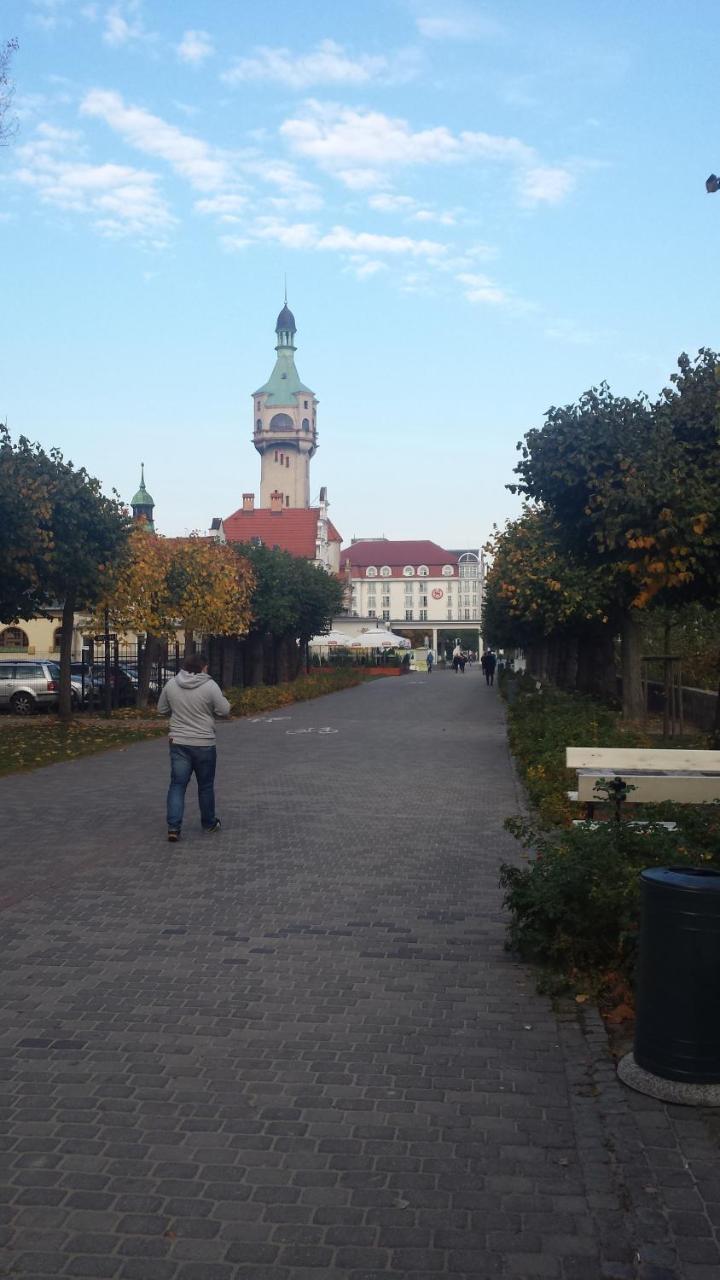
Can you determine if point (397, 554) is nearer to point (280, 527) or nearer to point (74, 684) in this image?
point (280, 527)

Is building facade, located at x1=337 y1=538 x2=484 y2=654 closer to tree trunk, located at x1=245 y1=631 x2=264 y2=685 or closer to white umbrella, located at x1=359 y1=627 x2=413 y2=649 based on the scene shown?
white umbrella, located at x1=359 y1=627 x2=413 y2=649

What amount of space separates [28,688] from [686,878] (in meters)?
27.6

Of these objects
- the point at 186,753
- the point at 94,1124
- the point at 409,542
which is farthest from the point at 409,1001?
the point at 409,542

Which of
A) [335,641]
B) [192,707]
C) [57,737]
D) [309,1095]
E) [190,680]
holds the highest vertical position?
[335,641]

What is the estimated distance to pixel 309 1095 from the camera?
466cm

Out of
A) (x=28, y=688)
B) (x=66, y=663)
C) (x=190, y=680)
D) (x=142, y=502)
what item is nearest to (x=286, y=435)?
(x=142, y=502)

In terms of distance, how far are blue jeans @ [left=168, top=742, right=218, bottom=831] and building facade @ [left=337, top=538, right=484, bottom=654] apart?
138 m

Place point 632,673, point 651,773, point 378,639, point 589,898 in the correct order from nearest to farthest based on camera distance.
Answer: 1. point 589,898
2. point 651,773
3. point 632,673
4. point 378,639

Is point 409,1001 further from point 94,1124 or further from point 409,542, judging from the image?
point 409,542

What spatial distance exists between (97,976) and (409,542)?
154 meters

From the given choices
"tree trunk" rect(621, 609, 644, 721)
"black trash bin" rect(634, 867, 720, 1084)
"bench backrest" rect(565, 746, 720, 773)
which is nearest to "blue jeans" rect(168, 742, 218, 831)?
"bench backrest" rect(565, 746, 720, 773)

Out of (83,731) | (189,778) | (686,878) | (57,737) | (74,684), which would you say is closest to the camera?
(686,878)

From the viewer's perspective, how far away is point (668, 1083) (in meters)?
4.64

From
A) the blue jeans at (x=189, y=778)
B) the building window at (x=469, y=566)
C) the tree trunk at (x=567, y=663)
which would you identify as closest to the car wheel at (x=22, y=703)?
the tree trunk at (x=567, y=663)
